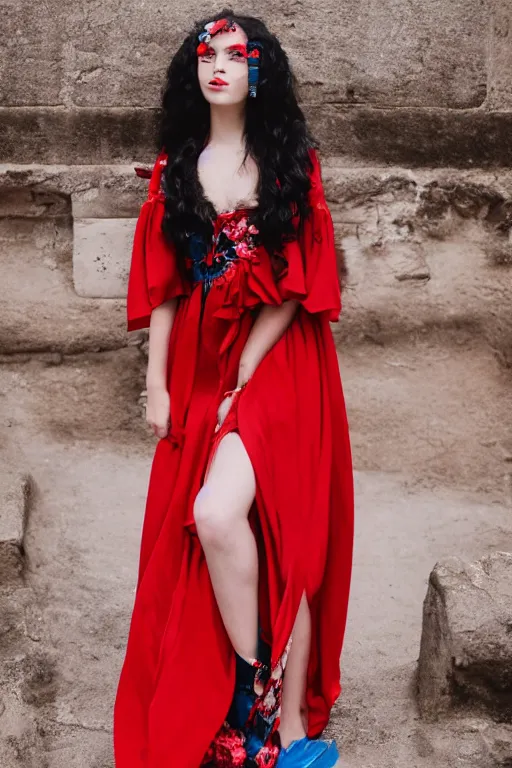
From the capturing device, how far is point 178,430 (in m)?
2.74

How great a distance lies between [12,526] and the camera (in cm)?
365

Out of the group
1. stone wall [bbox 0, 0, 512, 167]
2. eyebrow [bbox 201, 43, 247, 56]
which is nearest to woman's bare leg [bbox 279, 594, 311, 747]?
eyebrow [bbox 201, 43, 247, 56]

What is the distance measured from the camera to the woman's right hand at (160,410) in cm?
274

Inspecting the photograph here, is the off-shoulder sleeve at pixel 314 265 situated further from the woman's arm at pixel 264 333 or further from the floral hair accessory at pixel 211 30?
the floral hair accessory at pixel 211 30

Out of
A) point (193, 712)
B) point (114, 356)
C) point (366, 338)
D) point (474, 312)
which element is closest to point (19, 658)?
point (193, 712)

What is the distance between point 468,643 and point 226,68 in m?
1.58

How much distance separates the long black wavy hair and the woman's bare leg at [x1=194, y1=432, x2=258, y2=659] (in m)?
0.52

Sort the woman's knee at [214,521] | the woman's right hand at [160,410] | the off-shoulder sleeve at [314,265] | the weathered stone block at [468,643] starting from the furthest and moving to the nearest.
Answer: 1. the weathered stone block at [468,643]
2. the woman's right hand at [160,410]
3. the off-shoulder sleeve at [314,265]
4. the woman's knee at [214,521]

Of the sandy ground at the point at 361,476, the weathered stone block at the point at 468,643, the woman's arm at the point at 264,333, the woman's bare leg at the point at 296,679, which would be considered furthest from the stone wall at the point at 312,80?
the woman's bare leg at the point at 296,679

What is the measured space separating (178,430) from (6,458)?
181 centimetres

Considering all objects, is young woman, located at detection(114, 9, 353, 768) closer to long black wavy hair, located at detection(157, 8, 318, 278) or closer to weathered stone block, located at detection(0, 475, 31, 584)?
long black wavy hair, located at detection(157, 8, 318, 278)

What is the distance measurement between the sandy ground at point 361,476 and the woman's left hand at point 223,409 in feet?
3.64

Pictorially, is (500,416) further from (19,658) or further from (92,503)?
(19,658)

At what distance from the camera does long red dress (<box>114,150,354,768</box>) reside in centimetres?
257
